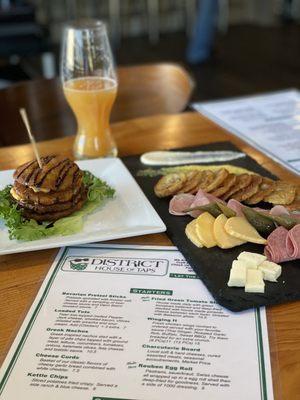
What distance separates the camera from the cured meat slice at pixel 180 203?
2.96ft

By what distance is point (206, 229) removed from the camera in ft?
2.66

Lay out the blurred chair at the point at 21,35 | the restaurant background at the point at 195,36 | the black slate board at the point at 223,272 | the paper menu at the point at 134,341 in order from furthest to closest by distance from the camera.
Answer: the restaurant background at the point at 195,36
the blurred chair at the point at 21,35
the black slate board at the point at 223,272
the paper menu at the point at 134,341

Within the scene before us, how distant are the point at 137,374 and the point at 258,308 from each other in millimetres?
201

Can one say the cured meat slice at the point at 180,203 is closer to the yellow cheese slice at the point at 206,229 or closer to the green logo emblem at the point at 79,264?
the yellow cheese slice at the point at 206,229

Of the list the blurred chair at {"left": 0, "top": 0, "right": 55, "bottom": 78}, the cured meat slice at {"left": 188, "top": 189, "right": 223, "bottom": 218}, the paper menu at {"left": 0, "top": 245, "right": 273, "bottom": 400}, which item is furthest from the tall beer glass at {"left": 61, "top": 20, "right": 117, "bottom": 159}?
the blurred chair at {"left": 0, "top": 0, "right": 55, "bottom": 78}

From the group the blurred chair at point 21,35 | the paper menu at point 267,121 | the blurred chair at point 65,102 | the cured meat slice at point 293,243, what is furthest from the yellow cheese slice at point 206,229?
the blurred chair at point 21,35

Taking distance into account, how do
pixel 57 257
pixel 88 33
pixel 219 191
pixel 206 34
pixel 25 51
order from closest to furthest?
pixel 57 257 → pixel 219 191 → pixel 88 33 → pixel 25 51 → pixel 206 34

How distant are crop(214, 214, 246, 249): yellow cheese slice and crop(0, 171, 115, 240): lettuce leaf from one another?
0.24 metres

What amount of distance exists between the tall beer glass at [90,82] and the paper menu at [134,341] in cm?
49

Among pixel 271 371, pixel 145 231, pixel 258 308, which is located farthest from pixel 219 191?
pixel 271 371

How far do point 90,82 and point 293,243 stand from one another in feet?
2.17

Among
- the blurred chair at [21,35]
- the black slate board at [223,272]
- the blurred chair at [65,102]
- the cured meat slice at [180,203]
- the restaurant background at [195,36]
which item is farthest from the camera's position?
the restaurant background at [195,36]

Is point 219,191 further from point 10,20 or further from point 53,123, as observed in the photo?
point 10,20

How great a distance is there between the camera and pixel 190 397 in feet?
1.77
